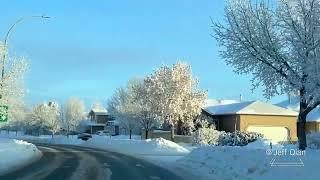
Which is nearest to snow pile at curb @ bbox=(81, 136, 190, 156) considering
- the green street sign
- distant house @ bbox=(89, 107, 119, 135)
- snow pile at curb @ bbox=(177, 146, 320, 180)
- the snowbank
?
the green street sign

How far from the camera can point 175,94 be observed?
199 ft

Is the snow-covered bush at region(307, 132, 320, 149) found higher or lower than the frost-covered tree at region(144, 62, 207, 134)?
lower

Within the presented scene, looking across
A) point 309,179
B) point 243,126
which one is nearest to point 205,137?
point 243,126

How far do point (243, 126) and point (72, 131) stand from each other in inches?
2877

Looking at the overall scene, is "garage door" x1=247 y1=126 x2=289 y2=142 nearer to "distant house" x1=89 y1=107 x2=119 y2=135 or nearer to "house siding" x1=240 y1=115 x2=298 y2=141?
"house siding" x1=240 y1=115 x2=298 y2=141

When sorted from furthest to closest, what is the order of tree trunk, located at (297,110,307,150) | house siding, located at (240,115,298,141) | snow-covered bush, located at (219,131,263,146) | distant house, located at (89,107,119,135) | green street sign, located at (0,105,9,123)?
1. distant house, located at (89,107,119,135)
2. house siding, located at (240,115,298,141)
3. snow-covered bush, located at (219,131,263,146)
4. green street sign, located at (0,105,9,123)
5. tree trunk, located at (297,110,307,150)

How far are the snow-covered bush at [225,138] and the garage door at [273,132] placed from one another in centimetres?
1076

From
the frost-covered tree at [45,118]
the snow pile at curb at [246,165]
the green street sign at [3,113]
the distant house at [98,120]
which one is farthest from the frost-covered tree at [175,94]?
the distant house at [98,120]

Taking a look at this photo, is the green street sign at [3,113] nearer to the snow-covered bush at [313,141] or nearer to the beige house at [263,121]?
the snow-covered bush at [313,141]

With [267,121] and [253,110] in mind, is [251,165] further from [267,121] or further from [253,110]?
[253,110]

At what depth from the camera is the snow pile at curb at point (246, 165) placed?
613 inches

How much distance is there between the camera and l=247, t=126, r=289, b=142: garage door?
62231 millimetres

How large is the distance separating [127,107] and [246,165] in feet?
193

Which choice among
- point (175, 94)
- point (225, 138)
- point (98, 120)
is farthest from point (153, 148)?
point (98, 120)
